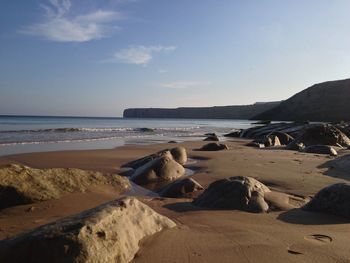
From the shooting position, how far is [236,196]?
501 centimetres

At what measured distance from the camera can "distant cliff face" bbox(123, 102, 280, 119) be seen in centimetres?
13300

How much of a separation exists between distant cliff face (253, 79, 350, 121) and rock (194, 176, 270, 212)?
72.9m

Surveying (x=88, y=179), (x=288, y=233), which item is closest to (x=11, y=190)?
(x=88, y=179)

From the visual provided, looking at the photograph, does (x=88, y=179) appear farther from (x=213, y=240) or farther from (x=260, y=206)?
(x=213, y=240)

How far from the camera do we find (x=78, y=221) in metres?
2.97

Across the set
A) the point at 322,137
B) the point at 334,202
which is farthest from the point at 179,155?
the point at 322,137

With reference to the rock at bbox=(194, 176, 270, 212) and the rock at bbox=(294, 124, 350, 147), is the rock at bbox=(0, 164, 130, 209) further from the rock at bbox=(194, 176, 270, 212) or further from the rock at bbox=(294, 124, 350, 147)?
the rock at bbox=(294, 124, 350, 147)

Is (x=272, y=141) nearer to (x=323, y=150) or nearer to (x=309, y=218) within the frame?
(x=323, y=150)

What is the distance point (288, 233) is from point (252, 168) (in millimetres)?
4793

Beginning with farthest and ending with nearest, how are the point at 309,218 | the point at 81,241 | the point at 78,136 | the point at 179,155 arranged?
the point at 78,136 → the point at 179,155 → the point at 309,218 → the point at 81,241

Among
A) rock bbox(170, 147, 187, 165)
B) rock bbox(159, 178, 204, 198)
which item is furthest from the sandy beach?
rock bbox(170, 147, 187, 165)

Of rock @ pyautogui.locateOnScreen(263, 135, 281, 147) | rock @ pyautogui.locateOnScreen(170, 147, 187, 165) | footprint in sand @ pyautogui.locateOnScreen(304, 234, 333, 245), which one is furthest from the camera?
rock @ pyautogui.locateOnScreen(263, 135, 281, 147)

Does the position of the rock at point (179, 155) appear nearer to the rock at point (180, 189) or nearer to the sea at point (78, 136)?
the rock at point (180, 189)

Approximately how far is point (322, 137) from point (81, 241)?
14641 millimetres
